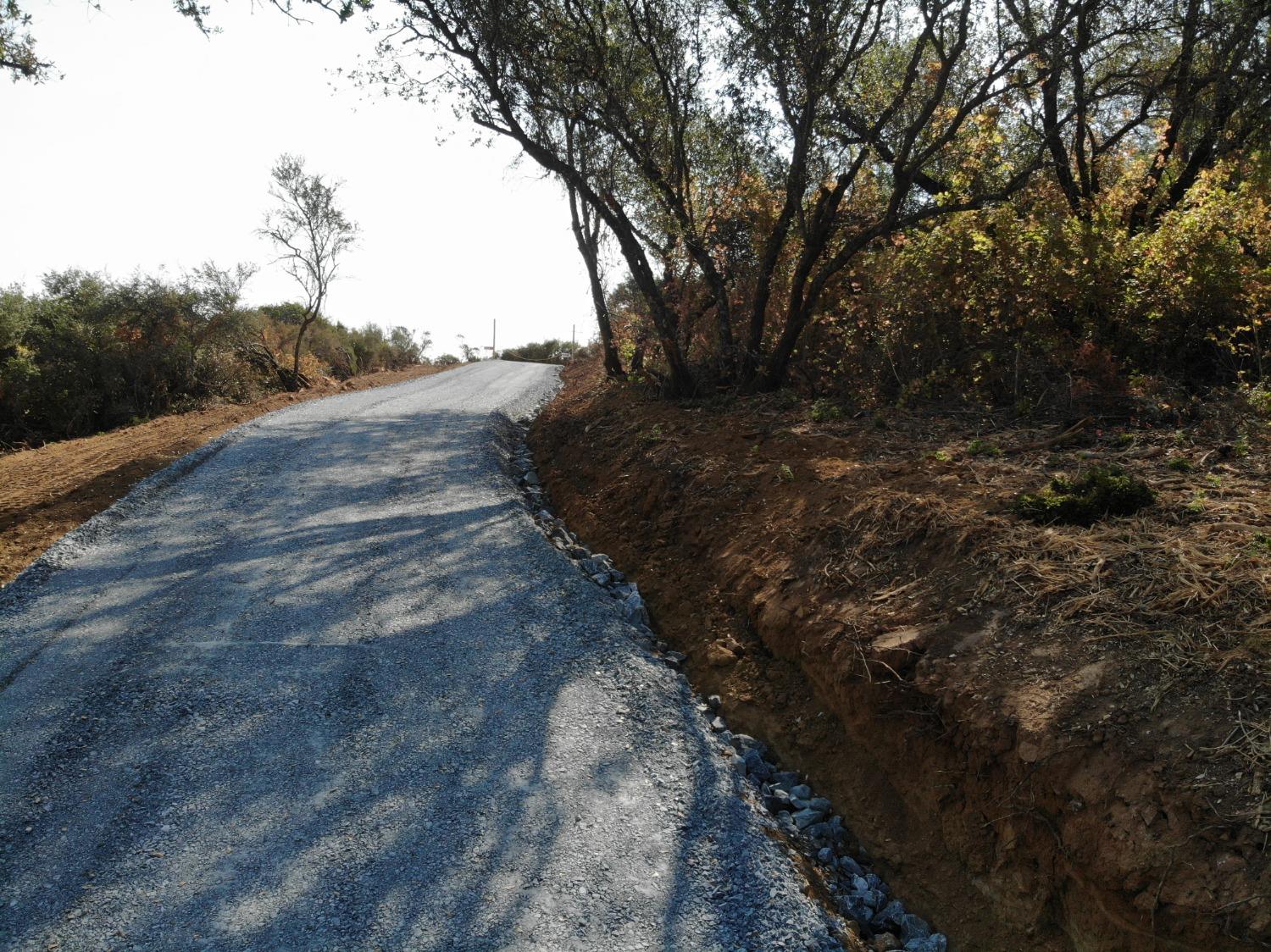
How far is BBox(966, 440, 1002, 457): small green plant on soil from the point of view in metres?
6.16

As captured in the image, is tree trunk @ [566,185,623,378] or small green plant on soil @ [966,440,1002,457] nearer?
small green plant on soil @ [966,440,1002,457]

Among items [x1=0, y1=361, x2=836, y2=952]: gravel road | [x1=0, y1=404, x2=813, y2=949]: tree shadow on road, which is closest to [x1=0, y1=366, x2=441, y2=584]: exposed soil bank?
[x1=0, y1=361, x2=836, y2=952]: gravel road

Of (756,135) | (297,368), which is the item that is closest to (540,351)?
(297,368)

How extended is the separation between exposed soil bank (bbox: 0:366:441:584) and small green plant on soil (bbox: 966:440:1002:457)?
7742 mm

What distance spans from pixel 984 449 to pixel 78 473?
9.66 m

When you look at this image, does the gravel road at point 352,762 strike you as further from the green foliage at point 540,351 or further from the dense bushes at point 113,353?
the green foliage at point 540,351

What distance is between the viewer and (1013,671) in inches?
152

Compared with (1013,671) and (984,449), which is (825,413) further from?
(1013,671)

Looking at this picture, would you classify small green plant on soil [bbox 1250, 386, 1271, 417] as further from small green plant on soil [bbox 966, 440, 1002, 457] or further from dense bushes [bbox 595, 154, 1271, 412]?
small green plant on soil [bbox 966, 440, 1002, 457]

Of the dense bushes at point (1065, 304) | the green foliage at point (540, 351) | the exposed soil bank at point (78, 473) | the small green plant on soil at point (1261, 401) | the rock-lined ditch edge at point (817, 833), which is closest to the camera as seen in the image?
the rock-lined ditch edge at point (817, 833)

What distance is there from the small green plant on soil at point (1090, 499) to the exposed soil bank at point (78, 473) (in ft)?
25.0

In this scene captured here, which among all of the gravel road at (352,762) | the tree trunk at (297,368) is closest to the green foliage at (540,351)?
the tree trunk at (297,368)

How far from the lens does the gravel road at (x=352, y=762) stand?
125 inches

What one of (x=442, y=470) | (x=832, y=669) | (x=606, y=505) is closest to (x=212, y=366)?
(x=442, y=470)
